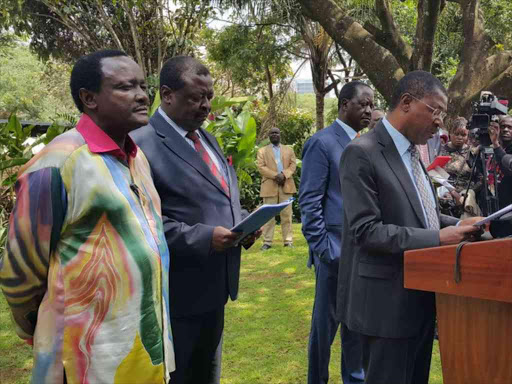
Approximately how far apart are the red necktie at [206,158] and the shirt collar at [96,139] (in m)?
0.85

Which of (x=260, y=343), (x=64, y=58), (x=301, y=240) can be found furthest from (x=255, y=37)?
(x=260, y=343)

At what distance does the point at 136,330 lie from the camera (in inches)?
87.0

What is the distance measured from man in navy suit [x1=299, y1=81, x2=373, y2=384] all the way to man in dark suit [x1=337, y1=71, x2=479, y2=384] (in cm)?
120

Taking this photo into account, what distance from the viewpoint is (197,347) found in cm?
316

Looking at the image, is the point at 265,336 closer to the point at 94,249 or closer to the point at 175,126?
the point at 175,126

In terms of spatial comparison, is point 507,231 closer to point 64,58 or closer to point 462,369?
point 462,369

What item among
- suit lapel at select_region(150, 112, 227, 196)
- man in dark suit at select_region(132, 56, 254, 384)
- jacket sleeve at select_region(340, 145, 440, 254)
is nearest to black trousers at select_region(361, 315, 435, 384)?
jacket sleeve at select_region(340, 145, 440, 254)

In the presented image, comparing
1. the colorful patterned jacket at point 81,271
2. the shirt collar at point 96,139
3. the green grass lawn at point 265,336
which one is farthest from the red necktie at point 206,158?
the green grass lawn at point 265,336

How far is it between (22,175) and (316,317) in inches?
Answer: 102

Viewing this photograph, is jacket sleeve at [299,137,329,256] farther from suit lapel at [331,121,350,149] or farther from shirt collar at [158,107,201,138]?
shirt collar at [158,107,201,138]

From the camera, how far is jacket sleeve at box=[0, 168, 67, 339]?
7.00 ft

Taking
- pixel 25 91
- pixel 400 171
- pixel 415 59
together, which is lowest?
pixel 400 171

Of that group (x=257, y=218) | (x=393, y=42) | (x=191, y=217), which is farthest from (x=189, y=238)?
(x=393, y=42)

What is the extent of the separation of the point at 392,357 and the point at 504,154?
335 cm
